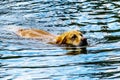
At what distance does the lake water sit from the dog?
0.29 metres

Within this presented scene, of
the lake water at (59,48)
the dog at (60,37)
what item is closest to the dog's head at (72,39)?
the dog at (60,37)

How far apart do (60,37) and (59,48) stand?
0.72 meters

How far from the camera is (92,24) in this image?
53.4 feet

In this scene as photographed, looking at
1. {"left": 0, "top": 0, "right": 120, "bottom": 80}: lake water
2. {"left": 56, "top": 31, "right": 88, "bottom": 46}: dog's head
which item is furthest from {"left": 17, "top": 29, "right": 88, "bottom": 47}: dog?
Result: {"left": 0, "top": 0, "right": 120, "bottom": 80}: lake water

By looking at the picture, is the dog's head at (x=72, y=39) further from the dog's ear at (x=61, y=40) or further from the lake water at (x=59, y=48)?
the lake water at (x=59, y=48)

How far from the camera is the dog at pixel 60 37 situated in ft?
44.2

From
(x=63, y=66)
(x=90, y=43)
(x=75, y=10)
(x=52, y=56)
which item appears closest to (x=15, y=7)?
(x=75, y=10)

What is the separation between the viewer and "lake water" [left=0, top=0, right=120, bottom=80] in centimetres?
1025

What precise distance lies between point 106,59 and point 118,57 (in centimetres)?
34

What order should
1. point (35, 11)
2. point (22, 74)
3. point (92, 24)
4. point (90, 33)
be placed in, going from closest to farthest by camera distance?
point (22, 74) → point (90, 33) → point (92, 24) → point (35, 11)

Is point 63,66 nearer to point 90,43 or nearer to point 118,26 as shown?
point 90,43

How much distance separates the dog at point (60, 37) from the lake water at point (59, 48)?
29 centimetres

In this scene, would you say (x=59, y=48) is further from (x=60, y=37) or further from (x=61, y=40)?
(x=60, y=37)

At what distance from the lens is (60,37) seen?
45.6ft
